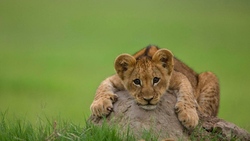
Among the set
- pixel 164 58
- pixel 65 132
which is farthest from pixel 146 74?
pixel 65 132

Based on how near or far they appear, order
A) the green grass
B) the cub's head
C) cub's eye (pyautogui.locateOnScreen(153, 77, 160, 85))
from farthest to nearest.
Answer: cub's eye (pyautogui.locateOnScreen(153, 77, 160, 85))
the cub's head
the green grass

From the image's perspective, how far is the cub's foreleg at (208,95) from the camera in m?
8.34

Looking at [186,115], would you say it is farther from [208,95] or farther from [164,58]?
[208,95]

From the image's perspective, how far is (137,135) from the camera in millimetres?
6953

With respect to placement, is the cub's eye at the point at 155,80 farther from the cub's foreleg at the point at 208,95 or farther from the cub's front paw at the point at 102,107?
the cub's foreleg at the point at 208,95

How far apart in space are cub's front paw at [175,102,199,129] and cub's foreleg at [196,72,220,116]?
0.69m

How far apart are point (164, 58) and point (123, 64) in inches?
16.0

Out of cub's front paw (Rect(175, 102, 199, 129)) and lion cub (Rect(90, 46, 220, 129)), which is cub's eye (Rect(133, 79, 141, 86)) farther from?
cub's front paw (Rect(175, 102, 199, 129))

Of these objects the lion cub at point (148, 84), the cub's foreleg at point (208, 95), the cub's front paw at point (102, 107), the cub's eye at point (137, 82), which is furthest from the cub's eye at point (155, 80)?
the cub's foreleg at point (208, 95)

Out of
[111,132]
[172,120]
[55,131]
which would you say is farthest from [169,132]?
[55,131]

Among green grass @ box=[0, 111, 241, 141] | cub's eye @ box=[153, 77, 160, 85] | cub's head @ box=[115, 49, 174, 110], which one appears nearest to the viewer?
green grass @ box=[0, 111, 241, 141]

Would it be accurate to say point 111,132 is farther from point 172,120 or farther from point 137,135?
point 172,120

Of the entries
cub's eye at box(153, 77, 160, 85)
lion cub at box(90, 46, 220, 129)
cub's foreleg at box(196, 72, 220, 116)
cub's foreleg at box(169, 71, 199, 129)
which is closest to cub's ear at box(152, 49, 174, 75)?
lion cub at box(90, 46, 220, 129)

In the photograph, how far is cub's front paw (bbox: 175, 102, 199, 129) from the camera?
7.25 m
